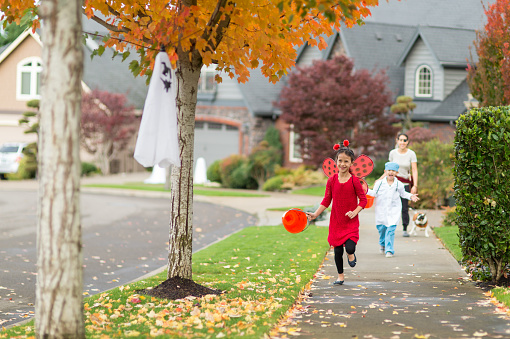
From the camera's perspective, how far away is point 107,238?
14766mm

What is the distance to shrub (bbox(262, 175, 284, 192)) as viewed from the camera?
93.2 ft

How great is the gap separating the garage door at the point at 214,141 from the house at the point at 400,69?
0.07m

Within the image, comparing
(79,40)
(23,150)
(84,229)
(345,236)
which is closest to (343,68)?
(84,229)

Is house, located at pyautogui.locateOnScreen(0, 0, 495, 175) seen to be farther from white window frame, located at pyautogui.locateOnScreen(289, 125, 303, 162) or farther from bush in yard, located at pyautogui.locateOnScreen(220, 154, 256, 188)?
bush in yard, located at pyautogui.locateOnScreen(220, 154, 256, 188)

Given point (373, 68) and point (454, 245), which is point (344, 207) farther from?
point (373, 68)

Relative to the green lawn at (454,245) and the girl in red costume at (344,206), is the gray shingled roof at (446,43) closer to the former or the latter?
the green lawn at (454,245)

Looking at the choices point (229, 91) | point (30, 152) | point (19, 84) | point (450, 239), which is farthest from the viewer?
point (19, 84)

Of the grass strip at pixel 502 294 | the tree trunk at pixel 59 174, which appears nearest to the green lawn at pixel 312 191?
the grass strip at pixel 502 294

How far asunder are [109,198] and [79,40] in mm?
21145

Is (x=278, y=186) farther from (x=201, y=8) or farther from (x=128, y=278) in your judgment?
(x=201, y=8)

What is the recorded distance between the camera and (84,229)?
639 inches

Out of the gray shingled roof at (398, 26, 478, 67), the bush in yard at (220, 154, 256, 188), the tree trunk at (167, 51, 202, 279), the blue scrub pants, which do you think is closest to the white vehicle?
the bush in yard at (220, 154, 256, 188)

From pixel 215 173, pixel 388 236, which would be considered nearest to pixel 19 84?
pixel 215 173

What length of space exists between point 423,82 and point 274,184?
794 cm
